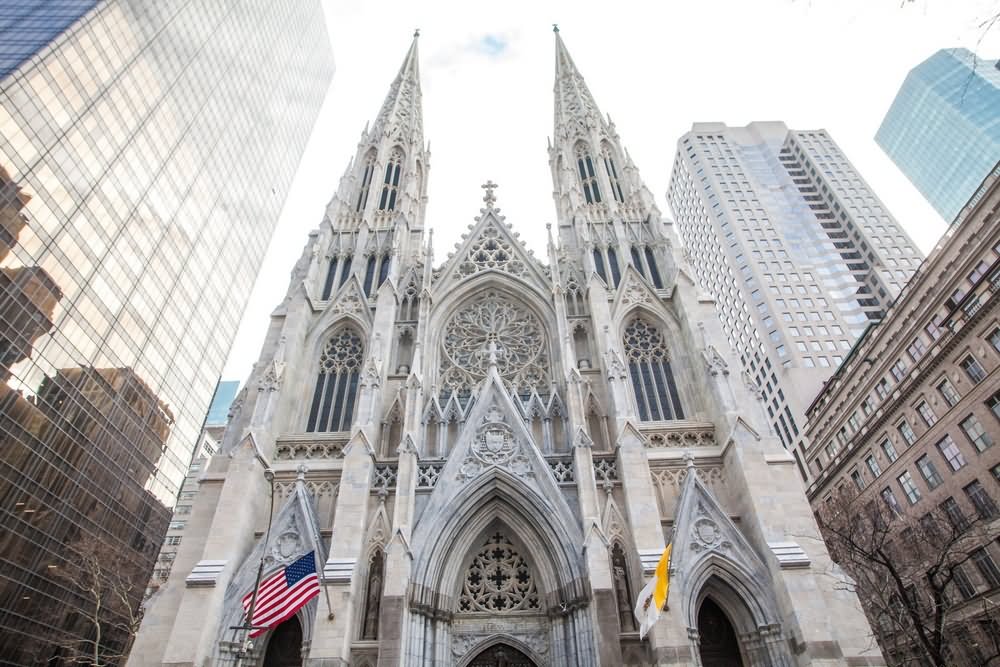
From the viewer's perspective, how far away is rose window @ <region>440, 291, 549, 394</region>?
862 inches

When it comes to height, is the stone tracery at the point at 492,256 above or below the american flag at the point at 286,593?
above

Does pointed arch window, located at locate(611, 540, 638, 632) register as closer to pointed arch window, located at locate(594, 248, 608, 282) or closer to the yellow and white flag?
the yellow and white flag

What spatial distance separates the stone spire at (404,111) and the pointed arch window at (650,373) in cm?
1866

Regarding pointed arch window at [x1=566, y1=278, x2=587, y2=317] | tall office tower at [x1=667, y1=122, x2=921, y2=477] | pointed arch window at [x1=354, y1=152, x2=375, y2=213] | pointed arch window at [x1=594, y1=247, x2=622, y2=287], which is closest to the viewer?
pointed arch window at [x1=566, y1=278, x2=587, y2=317]

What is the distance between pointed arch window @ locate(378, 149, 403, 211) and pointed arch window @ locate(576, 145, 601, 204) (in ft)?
33.3

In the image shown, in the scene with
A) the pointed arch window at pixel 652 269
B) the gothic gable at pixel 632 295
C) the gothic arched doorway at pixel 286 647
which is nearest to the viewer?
the gothic arched doorway at pixel 286 647

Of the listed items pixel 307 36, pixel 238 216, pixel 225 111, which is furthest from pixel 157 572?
pixel 307 36

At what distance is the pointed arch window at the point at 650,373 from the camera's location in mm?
20344

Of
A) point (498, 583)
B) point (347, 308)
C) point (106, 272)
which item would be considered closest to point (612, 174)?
point (347, 308)

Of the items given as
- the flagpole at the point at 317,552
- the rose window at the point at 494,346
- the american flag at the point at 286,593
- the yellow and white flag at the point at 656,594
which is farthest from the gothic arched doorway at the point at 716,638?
the american flag at the point at 286,593

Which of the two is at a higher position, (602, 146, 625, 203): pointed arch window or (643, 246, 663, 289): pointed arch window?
(602, 146, 625, 203): pointed arch window

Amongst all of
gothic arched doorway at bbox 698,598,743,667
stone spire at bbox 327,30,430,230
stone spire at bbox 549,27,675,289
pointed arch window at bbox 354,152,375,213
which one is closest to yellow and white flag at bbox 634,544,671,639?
gothic arched doorway at bbox 698,598,743,667

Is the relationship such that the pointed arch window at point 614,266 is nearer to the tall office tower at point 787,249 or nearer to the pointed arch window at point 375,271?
the pointed arch window at point 375,271

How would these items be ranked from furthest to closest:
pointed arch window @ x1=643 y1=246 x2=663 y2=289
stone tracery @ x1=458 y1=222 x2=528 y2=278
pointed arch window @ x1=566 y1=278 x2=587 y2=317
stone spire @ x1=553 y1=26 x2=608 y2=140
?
stone spire @ x1=553 y1=26 x2=608 y2=140, stone tracery @ x1=458 y1=222 x2=528 y2=278, pointed arch window @ x1=643 y1=246 x2=663 y2=289, pointed arch window @ x1=566 y1=278 x2=587 y2=317
